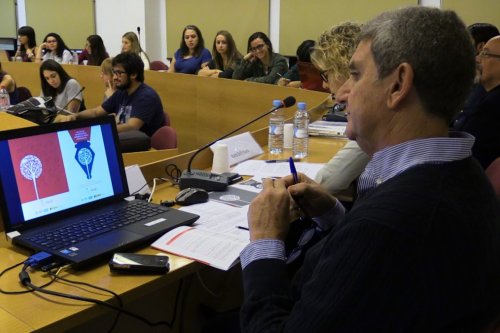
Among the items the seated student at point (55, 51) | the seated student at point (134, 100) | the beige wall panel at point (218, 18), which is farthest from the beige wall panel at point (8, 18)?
the seated student at point (134, 100)

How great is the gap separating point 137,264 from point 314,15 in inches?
219

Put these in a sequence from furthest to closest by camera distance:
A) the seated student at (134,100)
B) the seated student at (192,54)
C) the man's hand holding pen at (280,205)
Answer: the seated student at (192,54) < the seated student at (134,100) < the man's hand holding pen at (280,205)

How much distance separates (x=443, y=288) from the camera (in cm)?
77

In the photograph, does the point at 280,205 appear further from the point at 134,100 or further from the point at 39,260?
the point at 134,100

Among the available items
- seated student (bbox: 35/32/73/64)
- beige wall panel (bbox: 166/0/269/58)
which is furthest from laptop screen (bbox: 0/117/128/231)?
seated student (bbox: 35/32/73/64)

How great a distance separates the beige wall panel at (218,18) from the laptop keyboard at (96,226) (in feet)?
18.3

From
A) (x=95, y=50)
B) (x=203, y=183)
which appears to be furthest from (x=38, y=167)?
(x=95, y=50)

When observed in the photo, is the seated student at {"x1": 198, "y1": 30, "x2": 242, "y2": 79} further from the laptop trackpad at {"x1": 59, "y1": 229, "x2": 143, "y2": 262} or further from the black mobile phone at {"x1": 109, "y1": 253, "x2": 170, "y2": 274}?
the black mobile phone at {"x1": 109, "y1": 253, "x2": 170, "y2": 274}

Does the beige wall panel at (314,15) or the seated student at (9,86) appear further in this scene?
the beige wall panel at (314,15)

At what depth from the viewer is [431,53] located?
84 cm

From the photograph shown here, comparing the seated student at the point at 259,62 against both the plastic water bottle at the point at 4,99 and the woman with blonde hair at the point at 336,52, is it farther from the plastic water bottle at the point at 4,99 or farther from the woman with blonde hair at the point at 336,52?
the woman with blonde hair at the point at 336,52

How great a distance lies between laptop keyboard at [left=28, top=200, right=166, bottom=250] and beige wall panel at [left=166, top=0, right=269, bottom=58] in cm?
556

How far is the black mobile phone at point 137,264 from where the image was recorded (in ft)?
3.87

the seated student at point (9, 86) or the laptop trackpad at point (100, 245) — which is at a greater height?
the seated student at point (9, 86)
